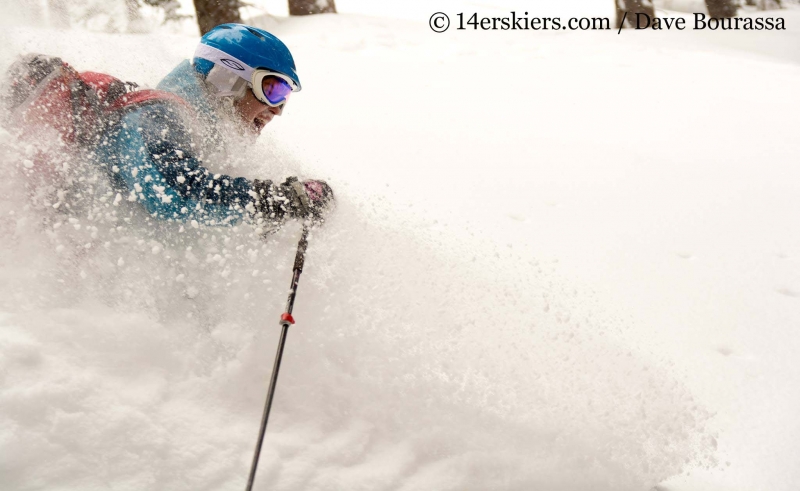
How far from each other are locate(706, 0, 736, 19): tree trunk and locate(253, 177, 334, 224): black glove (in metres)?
8.51

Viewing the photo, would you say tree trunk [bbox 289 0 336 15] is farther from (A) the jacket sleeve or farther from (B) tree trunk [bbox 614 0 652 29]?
(A) the jacket sleeve

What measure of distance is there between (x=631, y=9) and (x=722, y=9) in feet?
4.89

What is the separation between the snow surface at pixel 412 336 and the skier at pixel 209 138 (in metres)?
0.15

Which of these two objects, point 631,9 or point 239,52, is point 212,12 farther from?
point 631,9

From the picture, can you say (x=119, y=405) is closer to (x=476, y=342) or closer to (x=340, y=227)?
(x=340, y=227)

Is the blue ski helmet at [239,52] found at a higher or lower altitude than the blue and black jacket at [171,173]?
higher

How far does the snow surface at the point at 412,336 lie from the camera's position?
2.02 meters

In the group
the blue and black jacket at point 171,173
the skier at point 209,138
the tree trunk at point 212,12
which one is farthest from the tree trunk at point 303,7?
the blue and black jacket at point 171,173

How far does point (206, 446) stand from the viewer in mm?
2008

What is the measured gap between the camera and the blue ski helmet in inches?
97.3

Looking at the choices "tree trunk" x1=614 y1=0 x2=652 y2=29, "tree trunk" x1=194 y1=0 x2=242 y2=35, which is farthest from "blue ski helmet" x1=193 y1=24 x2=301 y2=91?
"tree trunk" x1=614 y1=0 x2=652 y2=29

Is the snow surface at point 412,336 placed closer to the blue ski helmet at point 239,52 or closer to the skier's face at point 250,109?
the skier's face at point 250,109

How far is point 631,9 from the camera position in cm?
825
